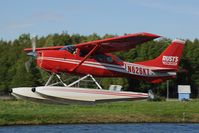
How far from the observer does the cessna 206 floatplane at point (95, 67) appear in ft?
104

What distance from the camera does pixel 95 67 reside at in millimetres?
34625

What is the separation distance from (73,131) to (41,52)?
5386 millimetres

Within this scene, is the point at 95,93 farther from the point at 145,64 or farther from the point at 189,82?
the point at 189,82

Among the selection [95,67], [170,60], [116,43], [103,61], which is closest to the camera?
[116,43]

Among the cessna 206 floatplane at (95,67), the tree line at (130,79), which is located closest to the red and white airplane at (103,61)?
the cessna 206 floatplane at (95,67)

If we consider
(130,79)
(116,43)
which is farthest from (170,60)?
(130,79)

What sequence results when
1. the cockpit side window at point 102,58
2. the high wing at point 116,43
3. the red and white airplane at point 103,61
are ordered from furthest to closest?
the cockpit side window at point 102,58
the red and white airplane at point 103,61
the high wing at point 116,43

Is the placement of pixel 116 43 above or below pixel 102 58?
above

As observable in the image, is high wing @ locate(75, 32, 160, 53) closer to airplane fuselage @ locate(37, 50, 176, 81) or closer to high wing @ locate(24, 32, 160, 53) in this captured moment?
high wing @ locate(24, 32, 160, 53)

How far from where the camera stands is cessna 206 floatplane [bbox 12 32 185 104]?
31.6 metres

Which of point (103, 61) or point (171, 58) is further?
point (171, 58)

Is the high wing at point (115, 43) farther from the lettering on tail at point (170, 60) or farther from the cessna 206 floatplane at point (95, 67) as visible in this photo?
the lettering on tail at point (170, 60)

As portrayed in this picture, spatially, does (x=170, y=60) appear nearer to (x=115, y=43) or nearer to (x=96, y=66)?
(x=115, y=43)

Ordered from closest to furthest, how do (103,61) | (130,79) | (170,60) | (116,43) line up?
(116,43)
(103,61)
(170,60)
(130,79)
